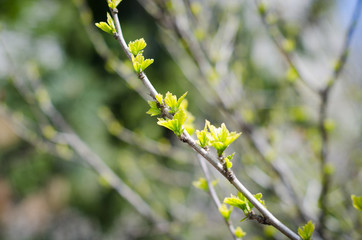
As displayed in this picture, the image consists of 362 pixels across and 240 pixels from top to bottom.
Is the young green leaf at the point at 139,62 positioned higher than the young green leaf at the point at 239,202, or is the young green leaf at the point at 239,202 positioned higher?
the young green leaf at the point at 139,62

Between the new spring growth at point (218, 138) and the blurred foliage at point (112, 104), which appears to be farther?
the blurred foliage at point (112, 104)

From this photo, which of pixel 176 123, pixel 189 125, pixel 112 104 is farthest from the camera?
pixel 112 104

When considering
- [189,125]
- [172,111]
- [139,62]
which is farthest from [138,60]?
[189,125]

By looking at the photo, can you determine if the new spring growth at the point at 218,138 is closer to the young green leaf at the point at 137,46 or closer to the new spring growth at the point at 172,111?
the new spring growth at the point at 172,111

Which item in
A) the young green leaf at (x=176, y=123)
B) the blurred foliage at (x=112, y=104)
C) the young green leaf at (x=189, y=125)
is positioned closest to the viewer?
the young green leaf at (x=176, y=123)

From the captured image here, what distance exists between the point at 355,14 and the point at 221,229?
1870 mm

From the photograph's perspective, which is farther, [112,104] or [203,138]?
[112,104]

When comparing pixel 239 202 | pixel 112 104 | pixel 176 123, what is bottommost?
pixel 239 202

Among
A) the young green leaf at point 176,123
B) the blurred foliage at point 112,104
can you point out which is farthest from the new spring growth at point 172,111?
the blurred foliage at point 112,104

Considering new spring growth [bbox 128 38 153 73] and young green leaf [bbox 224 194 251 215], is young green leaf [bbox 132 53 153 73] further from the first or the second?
young green leaf [bbox 224 194 251 215]

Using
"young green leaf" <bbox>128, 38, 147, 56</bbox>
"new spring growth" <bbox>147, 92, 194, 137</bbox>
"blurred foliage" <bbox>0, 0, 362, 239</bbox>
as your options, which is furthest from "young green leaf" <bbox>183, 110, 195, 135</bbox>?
"blurred foliage" <bbox>0, 0, 362, 239</bbox>

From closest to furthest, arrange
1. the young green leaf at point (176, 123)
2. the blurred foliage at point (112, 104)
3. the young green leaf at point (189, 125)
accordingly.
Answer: the young green leaf at point (176, 123)
the young green leaf at point (189, 125)
the blurred foliage at point (112, 104)

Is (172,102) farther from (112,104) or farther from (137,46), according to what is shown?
(112,104)

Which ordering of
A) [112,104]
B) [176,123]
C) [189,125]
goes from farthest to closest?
[112,104]
[189,125]
[176,123]
